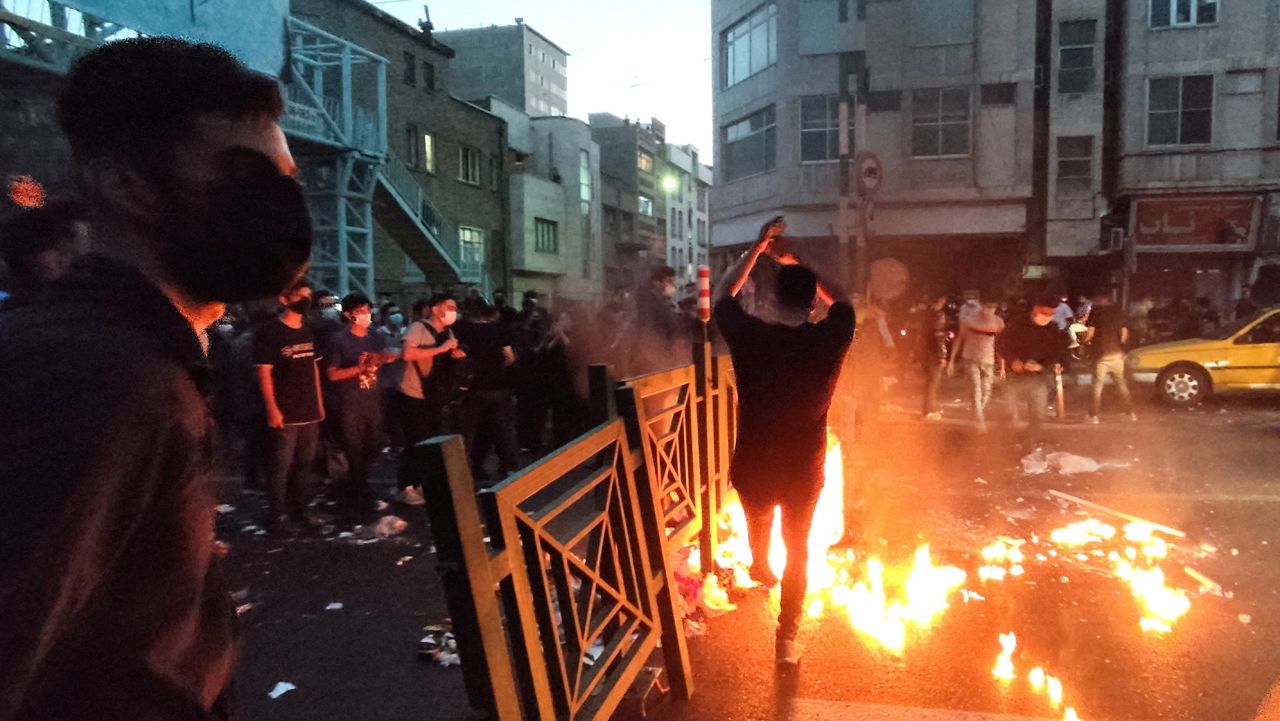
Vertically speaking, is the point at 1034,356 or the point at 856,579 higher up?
the point at 1034,356

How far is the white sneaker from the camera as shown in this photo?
7.58 meters

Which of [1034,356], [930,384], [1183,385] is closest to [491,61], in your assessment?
[930,384]

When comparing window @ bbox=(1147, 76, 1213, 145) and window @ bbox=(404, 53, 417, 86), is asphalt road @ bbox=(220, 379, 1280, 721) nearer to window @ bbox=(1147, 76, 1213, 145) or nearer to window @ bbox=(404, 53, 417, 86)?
window @ bbox=(1147, 76, 1213, 145)

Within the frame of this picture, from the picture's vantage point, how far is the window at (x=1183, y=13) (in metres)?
A: 25.3

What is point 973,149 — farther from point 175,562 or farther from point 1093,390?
point 175,562

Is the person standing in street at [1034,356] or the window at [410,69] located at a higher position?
the window at [410,69]

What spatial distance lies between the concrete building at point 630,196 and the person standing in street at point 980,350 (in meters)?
36.5

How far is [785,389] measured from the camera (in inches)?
159

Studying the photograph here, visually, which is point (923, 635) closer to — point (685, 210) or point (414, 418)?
point (414, 418)

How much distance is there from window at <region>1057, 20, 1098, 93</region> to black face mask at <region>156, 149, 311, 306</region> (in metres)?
30.3

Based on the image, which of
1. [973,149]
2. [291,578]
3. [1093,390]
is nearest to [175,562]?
[291,578]

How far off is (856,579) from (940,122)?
24.1 m

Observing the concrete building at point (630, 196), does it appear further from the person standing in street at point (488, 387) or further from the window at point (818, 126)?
the person standing in street at point (488, 387)

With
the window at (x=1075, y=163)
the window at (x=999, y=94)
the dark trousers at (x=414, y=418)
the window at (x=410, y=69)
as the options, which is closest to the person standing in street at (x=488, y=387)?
the dark trousers at (x=414, y=418)
